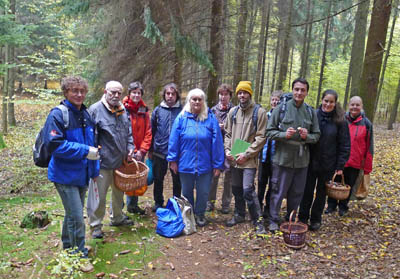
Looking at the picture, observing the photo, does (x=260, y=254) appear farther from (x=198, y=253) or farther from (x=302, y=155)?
(x=302, y=155)

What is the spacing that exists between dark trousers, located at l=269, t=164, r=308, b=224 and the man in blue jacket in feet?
8.85

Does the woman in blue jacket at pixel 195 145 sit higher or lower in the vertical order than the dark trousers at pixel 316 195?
higher

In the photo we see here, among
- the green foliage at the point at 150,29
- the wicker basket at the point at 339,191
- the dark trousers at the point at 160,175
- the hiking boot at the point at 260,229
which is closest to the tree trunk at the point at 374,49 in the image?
Result: the wicker basket at the point at 339,191

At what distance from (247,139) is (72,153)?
270cm

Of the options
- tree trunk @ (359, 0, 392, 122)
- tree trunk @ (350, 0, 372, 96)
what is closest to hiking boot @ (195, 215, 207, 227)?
tree trunk @ (359, 0, 392, 122)

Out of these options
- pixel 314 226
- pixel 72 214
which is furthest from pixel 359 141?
pixel 72 214

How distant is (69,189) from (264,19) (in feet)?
44.3

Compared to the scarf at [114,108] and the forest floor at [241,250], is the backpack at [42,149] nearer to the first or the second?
the scarf at [114,108]

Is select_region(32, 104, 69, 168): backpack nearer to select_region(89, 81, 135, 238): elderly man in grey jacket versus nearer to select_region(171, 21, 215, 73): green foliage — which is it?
select_region(89, 81, 135, 238): elderly man in grey jacket

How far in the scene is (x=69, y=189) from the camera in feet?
11.1

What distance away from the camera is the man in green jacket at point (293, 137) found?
4.32 meters

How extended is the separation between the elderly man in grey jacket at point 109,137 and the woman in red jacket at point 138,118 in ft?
1.57

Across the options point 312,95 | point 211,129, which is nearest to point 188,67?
point 211,129

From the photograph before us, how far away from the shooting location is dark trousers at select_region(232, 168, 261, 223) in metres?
4.76
